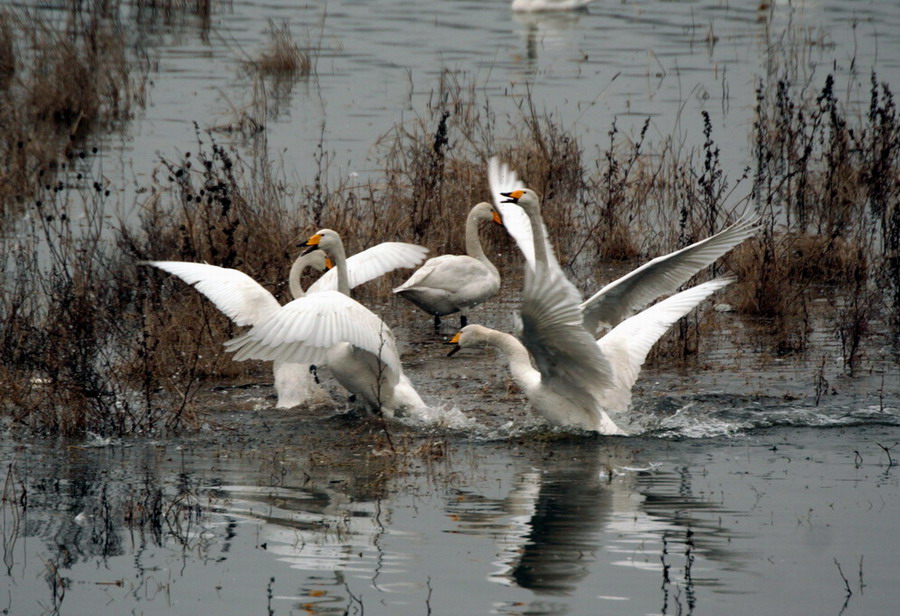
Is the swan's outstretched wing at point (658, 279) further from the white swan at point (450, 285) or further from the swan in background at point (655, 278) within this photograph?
the white swan at point (450, 285)

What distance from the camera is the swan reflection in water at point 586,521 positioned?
548 cm

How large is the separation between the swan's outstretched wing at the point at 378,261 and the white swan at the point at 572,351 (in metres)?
1.57

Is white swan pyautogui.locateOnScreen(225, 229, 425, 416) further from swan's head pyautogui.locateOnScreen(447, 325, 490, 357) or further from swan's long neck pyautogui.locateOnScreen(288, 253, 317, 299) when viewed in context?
swan's long neck pyautogui.locateOnScreen(288, 253, 317, 299)

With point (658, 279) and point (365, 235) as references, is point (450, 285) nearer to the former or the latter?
point (365, 235)

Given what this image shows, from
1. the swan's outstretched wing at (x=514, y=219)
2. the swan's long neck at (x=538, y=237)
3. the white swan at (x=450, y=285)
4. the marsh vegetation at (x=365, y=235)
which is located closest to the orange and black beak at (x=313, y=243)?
the marsh vegetation at (x=365, y=235)

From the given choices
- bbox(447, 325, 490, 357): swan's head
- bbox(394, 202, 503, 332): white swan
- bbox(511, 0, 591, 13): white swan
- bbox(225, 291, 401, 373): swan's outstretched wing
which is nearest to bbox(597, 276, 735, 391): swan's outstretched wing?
bbox(447, 325, 490, 357): swan's head

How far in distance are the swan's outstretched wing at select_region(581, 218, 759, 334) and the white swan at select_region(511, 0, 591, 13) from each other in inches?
764

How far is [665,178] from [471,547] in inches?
347

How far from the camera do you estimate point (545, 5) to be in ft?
88.4

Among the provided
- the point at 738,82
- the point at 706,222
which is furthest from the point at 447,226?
the point at 738,82

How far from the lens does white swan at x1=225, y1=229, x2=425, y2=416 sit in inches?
288

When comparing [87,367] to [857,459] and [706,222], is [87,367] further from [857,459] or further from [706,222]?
[706,222]

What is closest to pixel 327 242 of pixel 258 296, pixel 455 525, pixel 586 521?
pixel 258 296

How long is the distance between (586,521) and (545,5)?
22.0 metres
